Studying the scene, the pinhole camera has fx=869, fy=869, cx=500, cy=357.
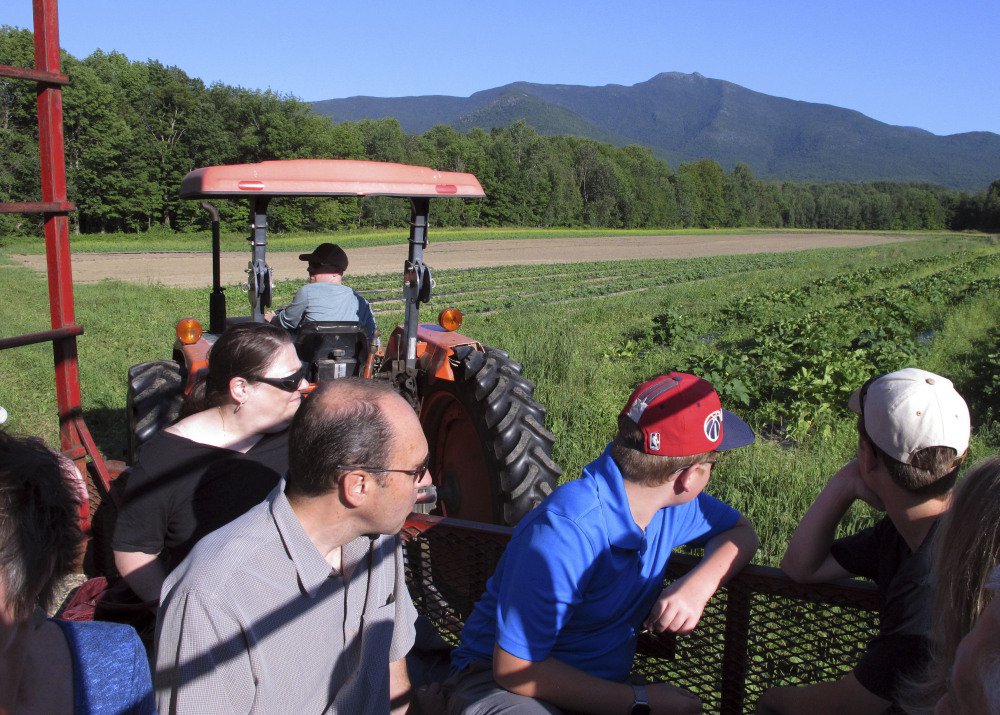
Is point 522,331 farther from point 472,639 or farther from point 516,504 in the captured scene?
point 472,639

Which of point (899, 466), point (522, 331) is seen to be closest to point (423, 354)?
point (899, 466)

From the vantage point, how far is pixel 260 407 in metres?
2.67

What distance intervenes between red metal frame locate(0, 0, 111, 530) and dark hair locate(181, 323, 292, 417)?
822 mm

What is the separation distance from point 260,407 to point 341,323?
139cm

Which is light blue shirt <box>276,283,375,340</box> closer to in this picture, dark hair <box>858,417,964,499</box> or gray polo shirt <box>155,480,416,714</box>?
gray polo shirt <box>155,480,416,714</box>

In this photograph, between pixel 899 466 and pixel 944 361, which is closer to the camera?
pixel 899 466

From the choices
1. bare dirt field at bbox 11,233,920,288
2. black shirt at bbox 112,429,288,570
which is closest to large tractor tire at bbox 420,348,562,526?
black shirt at bbox 112,429,288,570

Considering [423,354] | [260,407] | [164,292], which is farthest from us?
[164,292]

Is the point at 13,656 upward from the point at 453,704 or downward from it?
upward

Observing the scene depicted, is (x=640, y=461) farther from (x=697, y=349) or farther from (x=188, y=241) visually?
(x=188, y=241)

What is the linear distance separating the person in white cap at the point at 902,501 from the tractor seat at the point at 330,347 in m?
2.47

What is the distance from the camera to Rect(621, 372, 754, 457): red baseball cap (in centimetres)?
202

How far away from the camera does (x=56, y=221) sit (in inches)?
130

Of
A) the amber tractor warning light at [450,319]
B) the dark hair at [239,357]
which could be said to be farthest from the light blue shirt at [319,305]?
the dark hair at [239,357]
